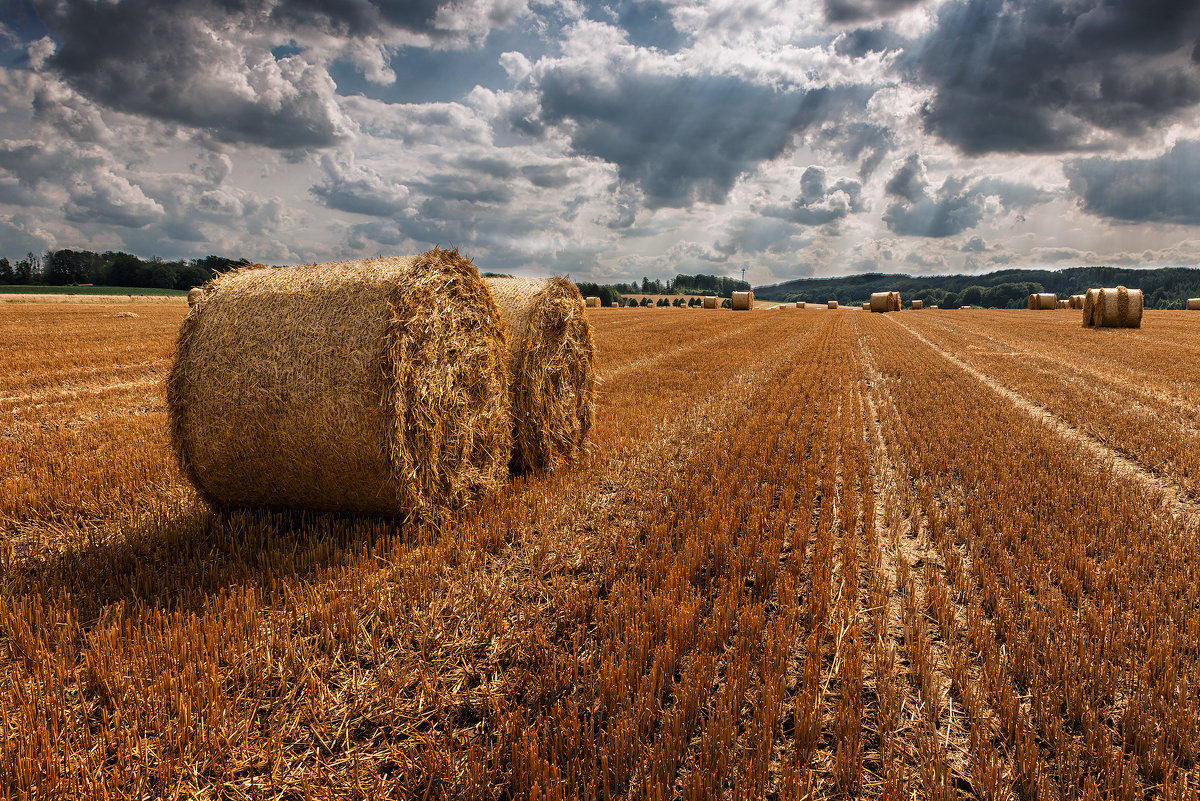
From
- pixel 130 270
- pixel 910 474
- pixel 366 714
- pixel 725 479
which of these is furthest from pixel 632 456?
pixel 130 270

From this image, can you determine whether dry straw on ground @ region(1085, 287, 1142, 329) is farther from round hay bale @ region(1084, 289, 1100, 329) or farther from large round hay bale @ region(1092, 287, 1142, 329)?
round hay bale @ region(1084, 289, 1100, 329)

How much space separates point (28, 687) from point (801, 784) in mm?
3778

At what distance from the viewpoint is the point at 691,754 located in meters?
2.78

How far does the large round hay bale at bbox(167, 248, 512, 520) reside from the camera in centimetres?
508

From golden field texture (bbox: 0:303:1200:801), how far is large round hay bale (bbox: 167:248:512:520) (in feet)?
1.29

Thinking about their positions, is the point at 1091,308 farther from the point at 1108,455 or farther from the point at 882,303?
the point at 882,303

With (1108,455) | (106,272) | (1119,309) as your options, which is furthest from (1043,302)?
(106,272)

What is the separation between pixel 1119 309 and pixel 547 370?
34.6m

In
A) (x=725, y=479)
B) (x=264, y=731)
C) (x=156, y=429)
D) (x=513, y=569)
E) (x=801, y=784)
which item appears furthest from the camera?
(x=156, y=429)

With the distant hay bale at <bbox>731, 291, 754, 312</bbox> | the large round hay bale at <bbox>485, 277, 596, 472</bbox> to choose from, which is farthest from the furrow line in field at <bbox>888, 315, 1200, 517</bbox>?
the distant hay bale at <bbox>731, 291, 754, 312</bbox>

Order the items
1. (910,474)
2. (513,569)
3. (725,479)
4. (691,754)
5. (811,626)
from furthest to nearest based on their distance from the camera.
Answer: (910,474) → (725,479) → (513,569) → (811,626) → (691,754)

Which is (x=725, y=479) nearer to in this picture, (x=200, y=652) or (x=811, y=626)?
(x=811, y=626)

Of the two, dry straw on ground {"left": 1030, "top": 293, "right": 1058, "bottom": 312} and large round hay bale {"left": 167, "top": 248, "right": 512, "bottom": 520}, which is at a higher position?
dry straw on ground {"left": 1030, "top": 293, "right": 1058, "bottom": 312}

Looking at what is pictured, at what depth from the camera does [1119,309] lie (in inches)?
1179
